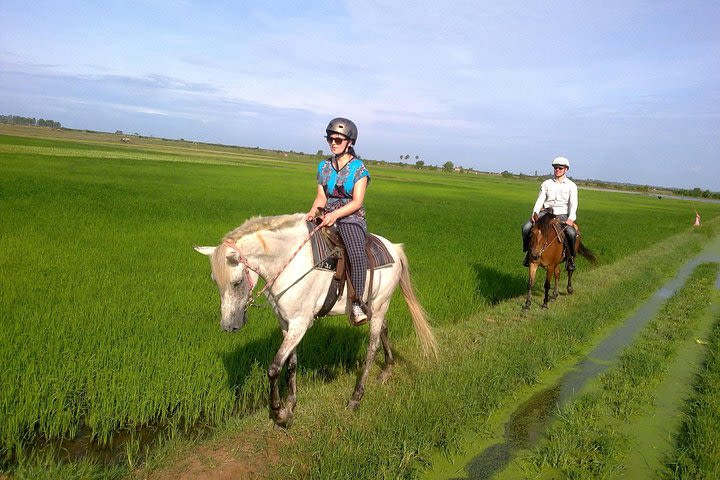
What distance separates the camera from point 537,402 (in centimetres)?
445

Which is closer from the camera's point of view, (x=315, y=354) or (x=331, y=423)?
(x=331, y=423)

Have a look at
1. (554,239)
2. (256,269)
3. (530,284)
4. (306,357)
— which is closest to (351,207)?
(256,269)

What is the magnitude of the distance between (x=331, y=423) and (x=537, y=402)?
7.29 feet

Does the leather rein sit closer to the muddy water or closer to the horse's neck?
the muddy water

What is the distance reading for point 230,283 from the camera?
3137 mm

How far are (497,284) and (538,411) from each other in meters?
5.42

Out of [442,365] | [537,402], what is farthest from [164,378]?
[537,402]

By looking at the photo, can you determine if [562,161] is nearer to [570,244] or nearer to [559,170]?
[559,170]

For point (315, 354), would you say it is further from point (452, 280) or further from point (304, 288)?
point (452, 280)

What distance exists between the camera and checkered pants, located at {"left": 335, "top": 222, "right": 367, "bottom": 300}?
Answer: 12.6ft

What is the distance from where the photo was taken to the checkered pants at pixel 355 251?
12.6ft

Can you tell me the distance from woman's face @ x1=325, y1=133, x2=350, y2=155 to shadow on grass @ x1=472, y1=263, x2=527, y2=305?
5745mm

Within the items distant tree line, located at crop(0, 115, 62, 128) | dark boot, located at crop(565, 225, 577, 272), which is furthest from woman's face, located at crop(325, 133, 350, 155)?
distant tree line, located at crop(0, 115, 62, 128)

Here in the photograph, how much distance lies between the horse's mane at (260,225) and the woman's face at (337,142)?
2.08 feet
